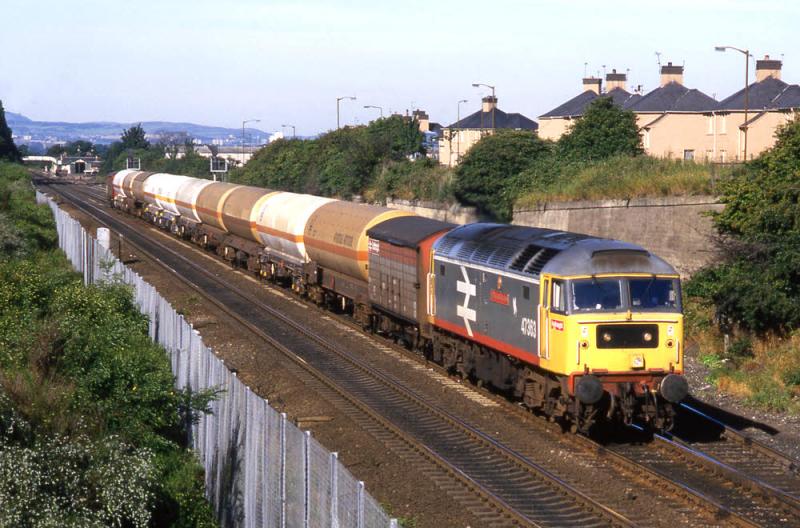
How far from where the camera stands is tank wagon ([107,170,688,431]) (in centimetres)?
1788

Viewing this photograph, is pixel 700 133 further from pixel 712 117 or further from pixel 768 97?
pixel 768 97

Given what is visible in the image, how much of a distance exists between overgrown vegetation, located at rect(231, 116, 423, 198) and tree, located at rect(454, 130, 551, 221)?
16.3 metres

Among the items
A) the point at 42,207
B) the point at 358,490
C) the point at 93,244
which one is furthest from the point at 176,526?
the point at 42,207

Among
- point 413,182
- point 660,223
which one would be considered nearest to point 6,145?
point 413,182

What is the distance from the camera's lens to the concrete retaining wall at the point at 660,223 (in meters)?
31.4

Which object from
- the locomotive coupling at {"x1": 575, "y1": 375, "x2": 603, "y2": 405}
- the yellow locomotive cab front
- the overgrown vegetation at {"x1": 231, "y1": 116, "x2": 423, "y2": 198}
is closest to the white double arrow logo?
the yellow locomotive cab front

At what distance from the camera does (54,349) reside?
17203 mm

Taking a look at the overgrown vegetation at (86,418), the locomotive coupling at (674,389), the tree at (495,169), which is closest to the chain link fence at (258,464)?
the overgrown vegetation at (86,418)

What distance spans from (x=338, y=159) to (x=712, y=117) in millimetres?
27896

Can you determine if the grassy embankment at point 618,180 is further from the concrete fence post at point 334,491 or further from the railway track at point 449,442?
the concrete fence post at point 334,491

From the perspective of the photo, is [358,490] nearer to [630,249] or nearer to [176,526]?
[176,526]

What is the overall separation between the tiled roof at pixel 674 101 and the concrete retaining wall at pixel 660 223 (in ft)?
89.1

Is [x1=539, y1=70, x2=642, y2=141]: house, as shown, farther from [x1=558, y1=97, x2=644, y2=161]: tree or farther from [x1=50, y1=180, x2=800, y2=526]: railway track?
[x1=50, y1=180, x2=800, y2=526]: railway track

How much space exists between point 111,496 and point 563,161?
138 ft
